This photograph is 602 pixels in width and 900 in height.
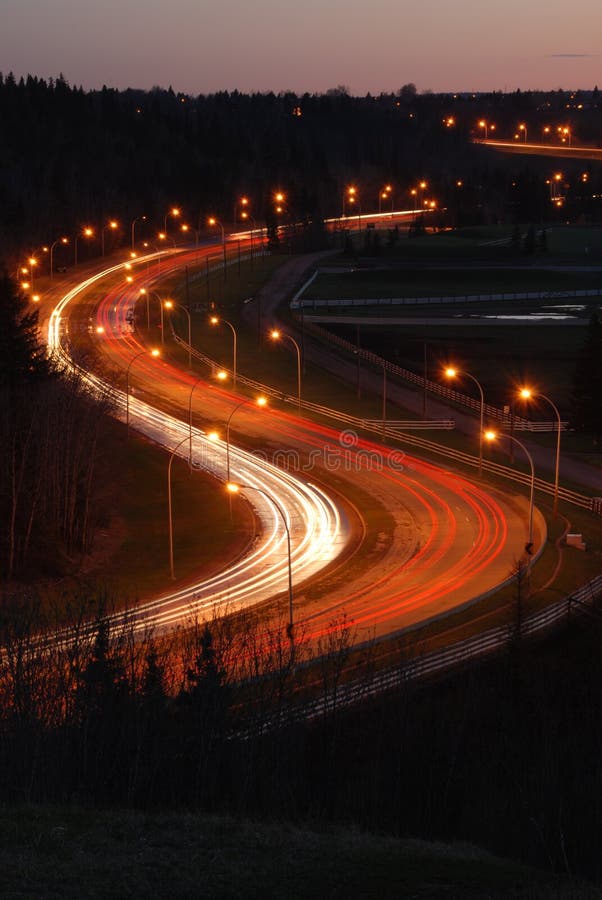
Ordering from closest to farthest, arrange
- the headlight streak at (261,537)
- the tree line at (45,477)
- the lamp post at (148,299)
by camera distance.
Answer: the headlight streak at (261,537) < the tree line at (45,477) < the lamp post at (148,299)

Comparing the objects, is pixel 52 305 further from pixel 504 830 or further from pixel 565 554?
pixel 504 830

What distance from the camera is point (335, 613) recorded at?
42.6m

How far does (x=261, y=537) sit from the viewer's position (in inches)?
2122

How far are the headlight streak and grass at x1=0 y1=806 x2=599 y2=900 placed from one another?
57.8ft

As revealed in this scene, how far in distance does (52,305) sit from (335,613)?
74.1 meters

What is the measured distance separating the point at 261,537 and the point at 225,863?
36.7m

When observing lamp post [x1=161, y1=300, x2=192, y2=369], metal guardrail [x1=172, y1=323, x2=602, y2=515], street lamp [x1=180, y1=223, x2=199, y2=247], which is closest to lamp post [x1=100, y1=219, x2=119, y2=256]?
street lamp [x1=180, y1=223, x2=199, y2=247]

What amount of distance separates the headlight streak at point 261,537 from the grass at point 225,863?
17.6 meters

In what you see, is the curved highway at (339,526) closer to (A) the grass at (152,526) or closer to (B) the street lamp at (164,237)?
(A) the grass at (152,526)

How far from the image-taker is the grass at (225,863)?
16.2 metres

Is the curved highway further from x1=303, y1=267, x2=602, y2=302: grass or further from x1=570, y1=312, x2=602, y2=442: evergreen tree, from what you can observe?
x1=303, y1=267, x2=602, y2=302: grass

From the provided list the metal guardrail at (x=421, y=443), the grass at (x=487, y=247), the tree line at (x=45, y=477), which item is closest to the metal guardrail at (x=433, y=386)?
the metal guardrail at (x=421, y=443)

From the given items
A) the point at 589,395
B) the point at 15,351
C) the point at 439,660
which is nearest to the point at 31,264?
the point at 15,351

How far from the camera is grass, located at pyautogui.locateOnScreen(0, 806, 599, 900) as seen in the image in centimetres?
1623
